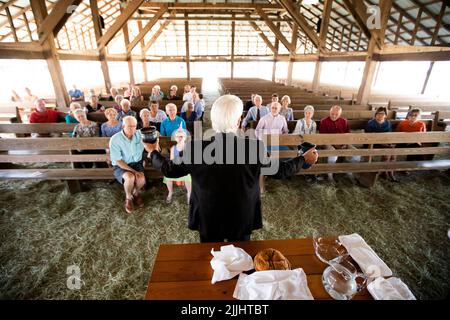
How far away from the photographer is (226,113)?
146cm

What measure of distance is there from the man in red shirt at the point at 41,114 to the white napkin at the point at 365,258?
650cm

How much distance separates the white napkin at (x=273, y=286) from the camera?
118cm

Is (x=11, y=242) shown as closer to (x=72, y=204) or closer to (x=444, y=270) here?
(x=72, y=204)

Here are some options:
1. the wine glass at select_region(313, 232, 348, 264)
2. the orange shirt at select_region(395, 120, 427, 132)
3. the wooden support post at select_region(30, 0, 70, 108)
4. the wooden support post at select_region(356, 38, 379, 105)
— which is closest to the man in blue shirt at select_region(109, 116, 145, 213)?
the wine glass at select_region(313, 232, 348, 264)

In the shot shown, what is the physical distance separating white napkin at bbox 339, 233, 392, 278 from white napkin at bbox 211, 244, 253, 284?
677 millimetres

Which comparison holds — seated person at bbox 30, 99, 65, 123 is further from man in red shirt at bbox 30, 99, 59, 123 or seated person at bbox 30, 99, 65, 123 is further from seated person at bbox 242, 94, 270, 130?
seated person at bbox 242, 94, 270, 130

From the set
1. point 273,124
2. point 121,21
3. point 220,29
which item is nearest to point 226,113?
point 273,124

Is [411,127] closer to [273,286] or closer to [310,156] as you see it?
[310,156]

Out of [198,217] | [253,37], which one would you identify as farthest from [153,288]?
[253,37]

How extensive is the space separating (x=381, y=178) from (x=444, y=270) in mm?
2550

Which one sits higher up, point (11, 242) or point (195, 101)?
point (195, 101)

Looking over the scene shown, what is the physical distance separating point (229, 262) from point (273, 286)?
0.31 meters

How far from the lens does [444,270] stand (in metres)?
Result: 2.82

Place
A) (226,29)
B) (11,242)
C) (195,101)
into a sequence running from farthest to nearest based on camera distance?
(226,29) → (195,101) → (11,242)
